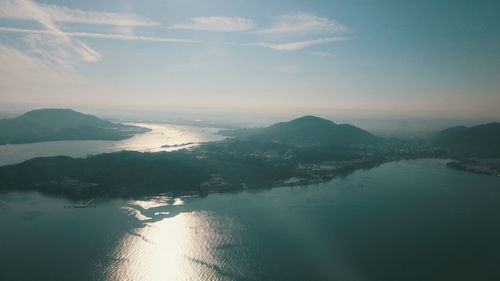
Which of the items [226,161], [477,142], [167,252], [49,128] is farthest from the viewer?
[49,128]

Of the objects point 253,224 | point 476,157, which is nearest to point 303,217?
point 253,224

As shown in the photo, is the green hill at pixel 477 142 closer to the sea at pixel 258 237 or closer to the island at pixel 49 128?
the sea at pixel 258 237

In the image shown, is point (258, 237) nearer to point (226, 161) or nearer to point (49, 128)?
point (226, 161)

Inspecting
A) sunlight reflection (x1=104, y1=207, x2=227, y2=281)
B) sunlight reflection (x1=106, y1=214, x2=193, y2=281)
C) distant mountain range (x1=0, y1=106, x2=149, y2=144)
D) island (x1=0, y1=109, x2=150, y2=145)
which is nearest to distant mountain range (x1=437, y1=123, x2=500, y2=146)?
sunlight reflection (x1=104, y1=207, x2=227, y2=281)

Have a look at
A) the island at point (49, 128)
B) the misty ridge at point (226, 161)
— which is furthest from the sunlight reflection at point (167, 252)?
the island at point (49, 128)

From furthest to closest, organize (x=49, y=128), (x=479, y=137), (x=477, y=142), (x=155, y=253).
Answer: (x=49, y=128), (x=479, y=137), (x=477, y=142), (x=155, y=253)

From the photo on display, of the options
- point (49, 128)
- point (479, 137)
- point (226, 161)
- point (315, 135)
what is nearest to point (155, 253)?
point (226, 161)
